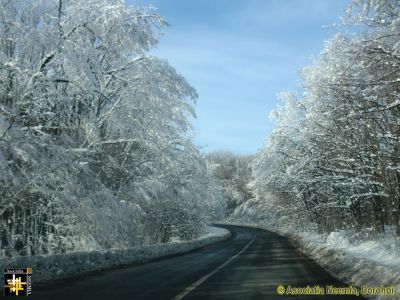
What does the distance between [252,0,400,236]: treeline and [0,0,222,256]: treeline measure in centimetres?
715

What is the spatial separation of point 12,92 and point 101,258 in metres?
7.18

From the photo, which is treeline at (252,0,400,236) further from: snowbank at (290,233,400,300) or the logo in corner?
the logo in corner

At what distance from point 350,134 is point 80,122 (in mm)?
11892

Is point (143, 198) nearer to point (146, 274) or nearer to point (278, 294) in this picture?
point (146, 274)

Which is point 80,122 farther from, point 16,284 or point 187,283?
point 16,284

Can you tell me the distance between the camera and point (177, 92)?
2175 centimetres

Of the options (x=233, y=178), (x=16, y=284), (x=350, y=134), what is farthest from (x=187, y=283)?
(x=233, y=178)

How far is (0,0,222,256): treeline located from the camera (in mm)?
13516

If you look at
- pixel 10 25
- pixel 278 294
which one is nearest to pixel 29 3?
pixel 10 25

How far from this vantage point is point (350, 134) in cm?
2142

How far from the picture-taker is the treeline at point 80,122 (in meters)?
13.5

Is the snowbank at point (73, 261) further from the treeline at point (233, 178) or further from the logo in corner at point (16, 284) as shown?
the treeline at point (233, 178)

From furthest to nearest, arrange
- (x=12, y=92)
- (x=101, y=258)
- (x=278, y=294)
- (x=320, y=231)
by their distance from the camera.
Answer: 1. (x=320, y=231)
2. (x=101, y=258)
3. (x=12, y=92)
4. (x=278, y=294)

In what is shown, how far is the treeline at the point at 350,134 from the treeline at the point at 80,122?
7.15m
